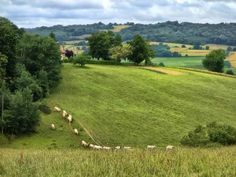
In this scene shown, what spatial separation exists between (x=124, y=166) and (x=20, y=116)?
5801 centimetres

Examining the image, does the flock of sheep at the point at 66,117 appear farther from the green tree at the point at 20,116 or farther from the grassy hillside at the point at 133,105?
the green tree at the point at 20,116

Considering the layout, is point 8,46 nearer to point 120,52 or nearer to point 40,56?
point 40,56

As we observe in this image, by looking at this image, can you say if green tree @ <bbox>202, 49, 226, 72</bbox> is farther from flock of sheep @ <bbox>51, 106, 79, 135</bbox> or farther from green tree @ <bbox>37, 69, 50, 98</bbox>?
flock of sheep @ <bbox>51, 106, 79, 135</bbox>

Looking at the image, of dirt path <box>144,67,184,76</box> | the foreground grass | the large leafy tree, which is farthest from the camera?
the large leafy tree

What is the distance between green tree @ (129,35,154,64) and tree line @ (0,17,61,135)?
4190cm

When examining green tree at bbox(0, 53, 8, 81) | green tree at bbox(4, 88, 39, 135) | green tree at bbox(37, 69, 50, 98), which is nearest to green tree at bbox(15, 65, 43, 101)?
green tree at bbox(0, 53, 8, 81)

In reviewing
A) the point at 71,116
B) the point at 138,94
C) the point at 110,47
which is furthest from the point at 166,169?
the point at 110,47

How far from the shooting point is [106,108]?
89.5 metres

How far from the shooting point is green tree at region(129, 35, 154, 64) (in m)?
141

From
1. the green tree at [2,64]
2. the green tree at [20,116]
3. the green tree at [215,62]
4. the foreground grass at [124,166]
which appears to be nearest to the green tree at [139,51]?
the green tree at [215,62]

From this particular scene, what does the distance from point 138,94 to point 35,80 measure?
953 inches

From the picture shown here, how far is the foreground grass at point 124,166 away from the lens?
14.9m

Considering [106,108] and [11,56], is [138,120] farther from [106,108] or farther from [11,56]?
[11,56]

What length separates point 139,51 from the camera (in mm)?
141000
